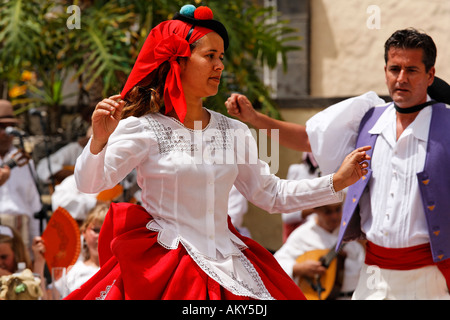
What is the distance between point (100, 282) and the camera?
3.15 meters

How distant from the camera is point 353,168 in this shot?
3.37 m

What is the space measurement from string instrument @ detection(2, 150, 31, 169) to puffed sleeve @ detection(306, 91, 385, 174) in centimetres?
314

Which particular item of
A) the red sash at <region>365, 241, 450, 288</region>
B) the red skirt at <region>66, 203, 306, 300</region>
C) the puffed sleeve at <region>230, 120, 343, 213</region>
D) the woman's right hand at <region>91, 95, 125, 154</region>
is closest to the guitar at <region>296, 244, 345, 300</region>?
the red sash at <region>365, 241, 450, 288</region>

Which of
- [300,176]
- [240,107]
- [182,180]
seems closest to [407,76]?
[240,107]

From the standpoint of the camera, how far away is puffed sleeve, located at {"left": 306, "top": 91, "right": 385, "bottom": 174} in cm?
407

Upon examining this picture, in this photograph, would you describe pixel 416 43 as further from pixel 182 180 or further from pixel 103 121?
pixel 103 121

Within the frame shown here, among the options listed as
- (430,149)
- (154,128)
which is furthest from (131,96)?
(430,149)

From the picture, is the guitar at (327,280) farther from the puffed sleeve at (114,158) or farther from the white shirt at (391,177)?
the puffed sleeve at (114,158)

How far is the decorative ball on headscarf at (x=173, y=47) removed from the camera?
128 inches

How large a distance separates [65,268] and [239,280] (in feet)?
6.83

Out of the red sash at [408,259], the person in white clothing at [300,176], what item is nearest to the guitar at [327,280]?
the person in white clothing at [300,176]

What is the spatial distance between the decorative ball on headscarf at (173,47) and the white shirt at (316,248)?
2.95 metres
